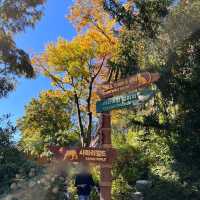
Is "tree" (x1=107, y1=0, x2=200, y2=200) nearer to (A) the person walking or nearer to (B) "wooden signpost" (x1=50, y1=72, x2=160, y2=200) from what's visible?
(A) the person walking

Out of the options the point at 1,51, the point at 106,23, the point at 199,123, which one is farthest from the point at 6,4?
the point at 199,123

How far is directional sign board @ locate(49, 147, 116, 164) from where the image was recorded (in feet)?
29.3

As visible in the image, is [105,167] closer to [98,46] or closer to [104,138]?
[104,138]

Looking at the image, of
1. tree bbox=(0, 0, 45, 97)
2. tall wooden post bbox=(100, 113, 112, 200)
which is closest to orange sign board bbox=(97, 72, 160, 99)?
tall wooden post bbox=(100, 113, 112, 200)

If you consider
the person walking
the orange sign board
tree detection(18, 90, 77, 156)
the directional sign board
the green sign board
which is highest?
tree detection(18, 90, 77, 156)

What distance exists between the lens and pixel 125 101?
30.2 ft

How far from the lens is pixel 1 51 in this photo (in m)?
21.2

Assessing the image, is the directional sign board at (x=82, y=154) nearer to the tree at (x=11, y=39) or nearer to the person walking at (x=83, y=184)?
the person walking at (x=83, y=184)

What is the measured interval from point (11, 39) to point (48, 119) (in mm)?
20123

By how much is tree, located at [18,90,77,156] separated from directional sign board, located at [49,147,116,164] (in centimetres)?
2529

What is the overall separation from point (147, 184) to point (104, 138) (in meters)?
2.61

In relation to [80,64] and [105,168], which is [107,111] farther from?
[80,64]

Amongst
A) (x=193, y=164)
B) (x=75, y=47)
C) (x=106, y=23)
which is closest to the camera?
(x=193, y=164)

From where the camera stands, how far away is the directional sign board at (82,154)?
8938 mm
